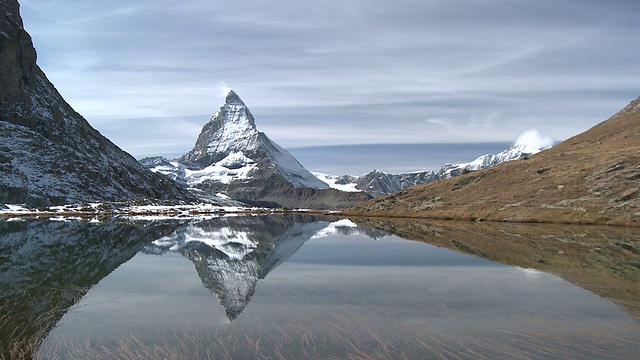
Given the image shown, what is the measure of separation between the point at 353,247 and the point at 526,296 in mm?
30330

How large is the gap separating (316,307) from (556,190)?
4245 inches

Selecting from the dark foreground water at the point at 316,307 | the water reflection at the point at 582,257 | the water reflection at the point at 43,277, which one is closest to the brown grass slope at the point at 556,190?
the water reflection at the point at 582,257

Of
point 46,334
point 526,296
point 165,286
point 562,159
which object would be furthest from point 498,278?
point 562,159

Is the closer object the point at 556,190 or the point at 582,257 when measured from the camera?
the point at 582,257

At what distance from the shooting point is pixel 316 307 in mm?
22266

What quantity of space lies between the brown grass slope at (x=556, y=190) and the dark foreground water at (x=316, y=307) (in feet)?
193

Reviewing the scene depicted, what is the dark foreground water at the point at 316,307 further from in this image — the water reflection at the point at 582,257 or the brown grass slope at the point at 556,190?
the brown grass slope at the point at 556,190

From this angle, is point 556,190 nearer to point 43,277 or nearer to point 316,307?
point 316,307

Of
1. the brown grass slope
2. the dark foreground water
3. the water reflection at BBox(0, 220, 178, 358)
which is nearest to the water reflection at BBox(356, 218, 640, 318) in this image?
the dark foreground water

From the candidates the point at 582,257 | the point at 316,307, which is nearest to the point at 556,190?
the point at 582,257

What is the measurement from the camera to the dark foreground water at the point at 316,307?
53.0 feet

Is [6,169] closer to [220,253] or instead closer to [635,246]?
[220,253]

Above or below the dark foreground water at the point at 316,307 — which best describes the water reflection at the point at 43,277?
below

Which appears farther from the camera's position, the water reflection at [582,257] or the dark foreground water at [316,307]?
the water reflection at [582,257]
